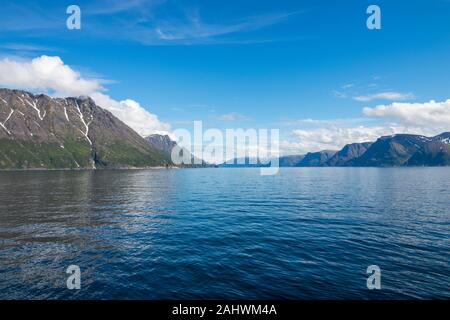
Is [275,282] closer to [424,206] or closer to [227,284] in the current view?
[227,284]

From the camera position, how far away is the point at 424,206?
73.9 meters

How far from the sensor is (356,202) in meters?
81.8

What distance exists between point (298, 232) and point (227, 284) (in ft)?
79.3

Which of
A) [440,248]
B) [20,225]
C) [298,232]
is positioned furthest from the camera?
[20,225]

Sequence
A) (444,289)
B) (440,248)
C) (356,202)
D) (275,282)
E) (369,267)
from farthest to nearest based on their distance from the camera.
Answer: (356,202), (440,248), (369,267), (275,282), (444,289)

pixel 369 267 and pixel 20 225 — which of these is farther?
pixel 20 225
